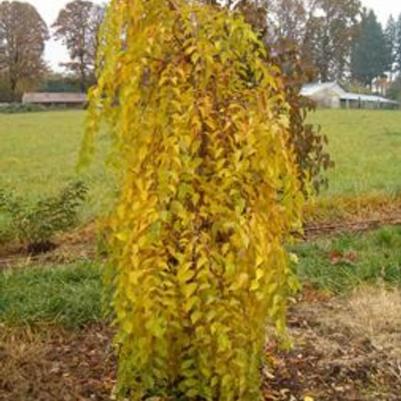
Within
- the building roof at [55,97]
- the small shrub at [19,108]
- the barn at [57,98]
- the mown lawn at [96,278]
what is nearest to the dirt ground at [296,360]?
the mown lawn at [96,278]

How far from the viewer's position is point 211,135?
9.42 feet

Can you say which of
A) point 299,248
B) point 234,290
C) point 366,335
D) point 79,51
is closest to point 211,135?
point 234,290

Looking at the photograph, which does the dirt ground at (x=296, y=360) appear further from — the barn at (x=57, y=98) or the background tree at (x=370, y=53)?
the background tree at (x=370, y=53)

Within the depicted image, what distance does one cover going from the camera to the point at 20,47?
62.8 m

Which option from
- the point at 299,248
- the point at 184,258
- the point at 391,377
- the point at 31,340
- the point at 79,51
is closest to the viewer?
the point at 184,258

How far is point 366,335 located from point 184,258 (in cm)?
173

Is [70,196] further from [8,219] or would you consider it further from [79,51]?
[79,51]

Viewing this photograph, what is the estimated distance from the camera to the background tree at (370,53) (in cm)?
8594

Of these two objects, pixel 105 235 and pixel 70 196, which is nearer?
pixel 105 235

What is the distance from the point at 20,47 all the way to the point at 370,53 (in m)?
44.4

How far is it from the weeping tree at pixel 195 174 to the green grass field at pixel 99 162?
63 centimetres

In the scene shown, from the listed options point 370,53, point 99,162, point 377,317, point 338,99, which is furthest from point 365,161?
point 370,53

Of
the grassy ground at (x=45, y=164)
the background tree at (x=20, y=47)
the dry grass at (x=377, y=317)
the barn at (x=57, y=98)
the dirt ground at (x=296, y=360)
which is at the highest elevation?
the background tree at (x=20, y=47)

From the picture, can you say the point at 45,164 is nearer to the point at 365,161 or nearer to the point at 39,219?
the point at 365,161
